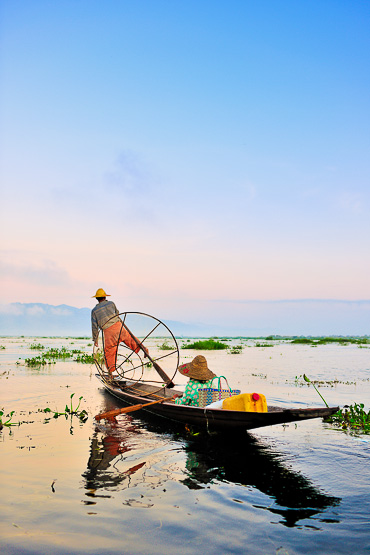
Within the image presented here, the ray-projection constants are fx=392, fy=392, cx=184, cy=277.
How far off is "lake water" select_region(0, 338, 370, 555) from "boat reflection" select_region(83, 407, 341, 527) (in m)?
0.02

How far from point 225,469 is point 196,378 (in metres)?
2.25

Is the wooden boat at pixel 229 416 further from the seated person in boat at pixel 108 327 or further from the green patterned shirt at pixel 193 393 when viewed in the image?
the seated person in boat at pixel 108 327

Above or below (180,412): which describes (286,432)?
below

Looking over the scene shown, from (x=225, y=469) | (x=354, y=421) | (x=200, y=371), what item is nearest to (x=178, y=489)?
(x=225, y=469)

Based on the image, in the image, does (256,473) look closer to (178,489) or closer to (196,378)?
(178,489)

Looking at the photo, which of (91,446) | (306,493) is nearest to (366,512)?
(306,493)

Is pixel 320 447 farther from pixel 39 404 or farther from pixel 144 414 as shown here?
pixel 39 404

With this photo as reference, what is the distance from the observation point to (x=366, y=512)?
14.1 feet

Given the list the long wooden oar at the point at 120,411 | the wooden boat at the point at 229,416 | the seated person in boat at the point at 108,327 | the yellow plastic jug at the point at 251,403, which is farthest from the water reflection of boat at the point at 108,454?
the seated person in boat at the point at 108,327

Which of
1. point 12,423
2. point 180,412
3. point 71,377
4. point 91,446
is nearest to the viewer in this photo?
point 91,446

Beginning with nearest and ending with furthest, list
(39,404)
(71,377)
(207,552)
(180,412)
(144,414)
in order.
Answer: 1. (207,552)
2. (180,412)
3. (144,414)
4. (39,404)
5. (71,377)

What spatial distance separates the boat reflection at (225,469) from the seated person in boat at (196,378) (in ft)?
2.15

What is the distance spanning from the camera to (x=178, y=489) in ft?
16.2

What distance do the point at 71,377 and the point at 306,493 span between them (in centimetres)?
1238
